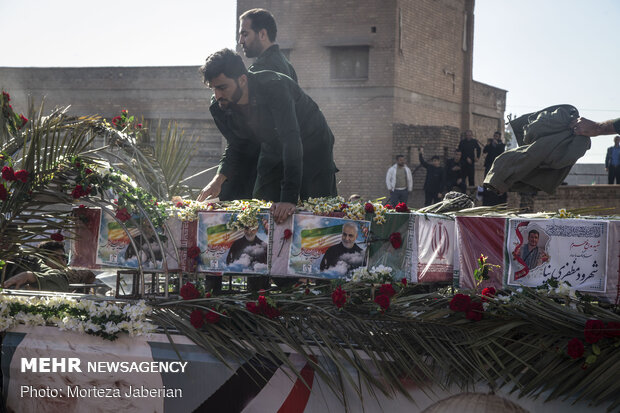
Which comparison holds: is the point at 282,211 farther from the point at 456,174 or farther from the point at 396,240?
the point at 456,174

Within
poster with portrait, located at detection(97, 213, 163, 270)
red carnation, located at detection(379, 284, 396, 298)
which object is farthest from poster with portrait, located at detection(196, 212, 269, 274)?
red carnation, located at detection(379, 284, 396, 298)

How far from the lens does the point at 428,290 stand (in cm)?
438

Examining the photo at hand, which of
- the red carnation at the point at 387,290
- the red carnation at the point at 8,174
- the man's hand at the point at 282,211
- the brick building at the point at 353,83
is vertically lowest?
the red carnation at the point at 387,290

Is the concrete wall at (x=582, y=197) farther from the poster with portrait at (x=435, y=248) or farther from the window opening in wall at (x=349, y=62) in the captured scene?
the poster with portrait at (x=435, y=248)

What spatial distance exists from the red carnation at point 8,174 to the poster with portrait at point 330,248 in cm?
168

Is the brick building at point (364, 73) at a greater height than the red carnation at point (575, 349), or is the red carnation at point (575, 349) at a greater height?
the brick building at point (364, 73)

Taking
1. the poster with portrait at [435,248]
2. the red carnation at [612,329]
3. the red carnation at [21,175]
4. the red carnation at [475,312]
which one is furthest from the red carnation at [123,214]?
the red carnation at [612,329]

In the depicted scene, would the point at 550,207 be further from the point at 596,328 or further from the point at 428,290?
the point at 596,328

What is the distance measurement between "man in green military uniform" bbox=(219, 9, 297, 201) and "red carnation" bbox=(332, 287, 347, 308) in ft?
6.71

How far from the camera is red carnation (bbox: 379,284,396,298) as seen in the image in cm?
348

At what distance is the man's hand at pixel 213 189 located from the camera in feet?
16.8

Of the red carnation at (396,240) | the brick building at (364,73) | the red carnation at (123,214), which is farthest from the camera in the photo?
the brick building at (364,73)

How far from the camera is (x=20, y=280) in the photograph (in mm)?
4793

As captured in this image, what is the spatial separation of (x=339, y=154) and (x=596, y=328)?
1939cm
